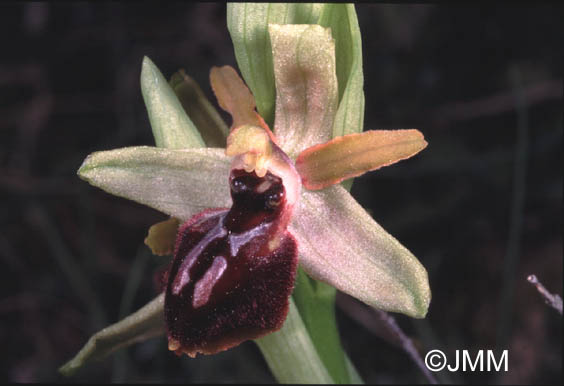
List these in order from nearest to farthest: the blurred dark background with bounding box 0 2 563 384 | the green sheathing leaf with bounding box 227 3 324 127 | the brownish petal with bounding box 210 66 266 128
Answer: the green sheathing leaf with bounding box 227 3 324 127, the brownish petal with bounding box 210 66 266 128, the blurred dark background with bounding box 0 2 563 384

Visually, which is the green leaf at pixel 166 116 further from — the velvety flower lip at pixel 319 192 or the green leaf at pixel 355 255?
the green leaf at pixel 355 255

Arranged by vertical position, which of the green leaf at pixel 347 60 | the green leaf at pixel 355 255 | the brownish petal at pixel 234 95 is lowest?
the green leaf at pixel 355 255

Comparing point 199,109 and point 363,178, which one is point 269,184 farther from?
point 363,178

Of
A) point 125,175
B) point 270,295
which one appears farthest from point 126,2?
point 270,295

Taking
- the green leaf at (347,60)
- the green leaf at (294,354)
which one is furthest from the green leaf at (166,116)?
the green leaf at (294,354)

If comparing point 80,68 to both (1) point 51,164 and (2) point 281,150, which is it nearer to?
(1) point 51,164

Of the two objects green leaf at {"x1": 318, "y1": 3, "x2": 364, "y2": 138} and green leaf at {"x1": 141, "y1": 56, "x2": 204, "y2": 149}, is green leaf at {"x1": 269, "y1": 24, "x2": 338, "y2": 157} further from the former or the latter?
green leaf at {"x1": 141, "y1": 56, "x2": 204, "y2": 149}

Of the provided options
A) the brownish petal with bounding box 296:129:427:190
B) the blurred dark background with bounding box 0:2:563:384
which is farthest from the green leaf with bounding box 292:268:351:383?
the blurred dark background with bounding box 0:2:563:384
